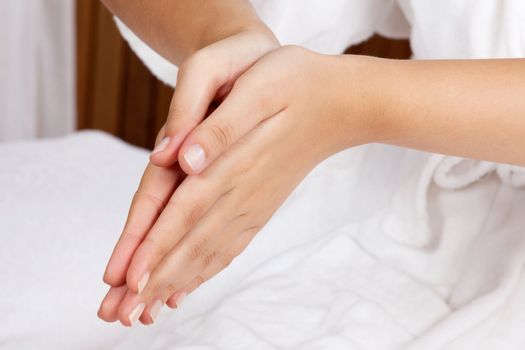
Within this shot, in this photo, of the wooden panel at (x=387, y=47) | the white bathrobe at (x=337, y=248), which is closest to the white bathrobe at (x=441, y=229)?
the white bathrobe at (x=337, y=248)

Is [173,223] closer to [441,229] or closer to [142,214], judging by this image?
[142,214]

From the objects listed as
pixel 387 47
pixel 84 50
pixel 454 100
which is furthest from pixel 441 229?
pixel 84 50

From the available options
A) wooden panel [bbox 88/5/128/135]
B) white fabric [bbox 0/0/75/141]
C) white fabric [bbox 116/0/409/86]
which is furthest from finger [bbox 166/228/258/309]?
wooden panel [bbox 88/5/128/135]

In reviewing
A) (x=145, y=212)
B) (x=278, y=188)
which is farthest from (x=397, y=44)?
(x=145, y=212)

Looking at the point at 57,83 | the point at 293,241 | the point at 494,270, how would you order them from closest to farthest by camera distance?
the point at 494,270 → the point at 293,241 → the point at 57,83

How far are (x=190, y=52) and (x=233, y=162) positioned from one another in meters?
0.26

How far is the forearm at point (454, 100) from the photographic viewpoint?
70 centimetres

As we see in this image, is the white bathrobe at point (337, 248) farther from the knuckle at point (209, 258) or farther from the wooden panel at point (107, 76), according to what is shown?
the wooden panel at point (107, 76)

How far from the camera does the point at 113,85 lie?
2.25m

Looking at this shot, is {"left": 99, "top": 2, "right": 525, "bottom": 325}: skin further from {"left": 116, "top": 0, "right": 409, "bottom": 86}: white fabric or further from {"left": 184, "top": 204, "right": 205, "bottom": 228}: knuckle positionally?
{"left": 116, "top": 0, "right": 409, "bottom": 86}: white fabric

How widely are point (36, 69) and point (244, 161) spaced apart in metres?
1.42

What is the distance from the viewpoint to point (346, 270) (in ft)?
2.95

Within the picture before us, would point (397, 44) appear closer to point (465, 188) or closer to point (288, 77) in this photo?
point (465, 188)

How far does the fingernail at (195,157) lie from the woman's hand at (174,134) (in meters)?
0.03
